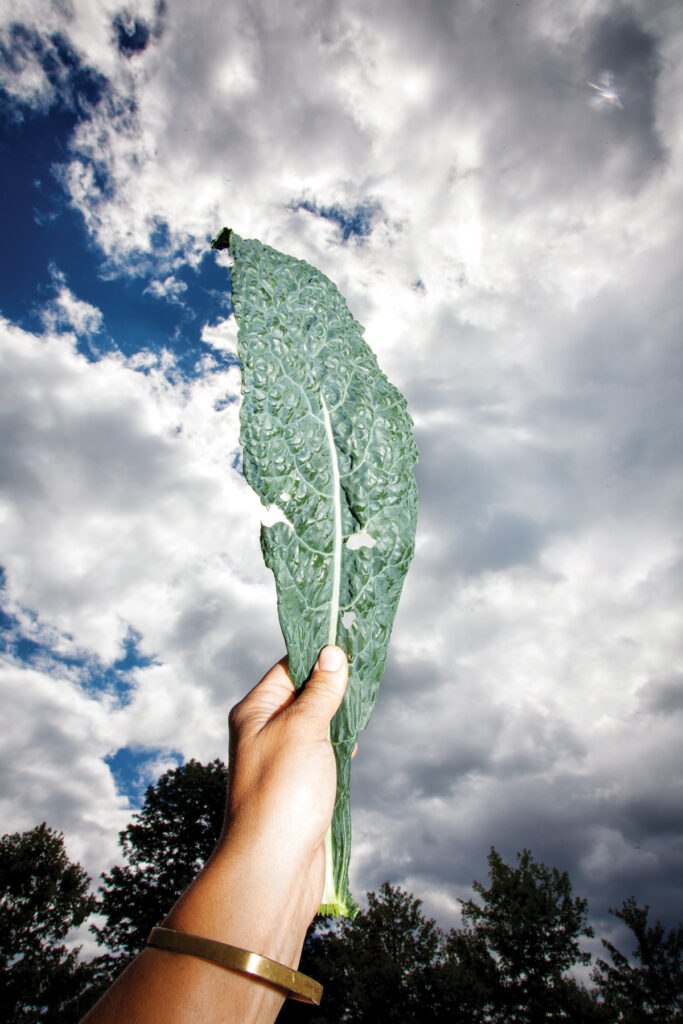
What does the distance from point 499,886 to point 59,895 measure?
65.6 feet

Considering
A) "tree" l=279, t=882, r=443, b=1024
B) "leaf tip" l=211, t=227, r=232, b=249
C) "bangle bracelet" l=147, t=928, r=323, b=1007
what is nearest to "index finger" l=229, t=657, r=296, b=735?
"bangle bracelet" l=147, t=928, r=323, b=1007

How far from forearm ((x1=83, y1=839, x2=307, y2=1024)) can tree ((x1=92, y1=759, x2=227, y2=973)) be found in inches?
989

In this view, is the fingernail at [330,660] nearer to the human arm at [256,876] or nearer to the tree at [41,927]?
the human arm at [256,876]

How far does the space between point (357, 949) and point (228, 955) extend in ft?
97.4

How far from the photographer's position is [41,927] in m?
21.3

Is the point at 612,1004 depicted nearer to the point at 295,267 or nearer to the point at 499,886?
the point at 499,886

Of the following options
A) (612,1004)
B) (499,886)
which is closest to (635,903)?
(612,1004)

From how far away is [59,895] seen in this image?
2172 centimetres

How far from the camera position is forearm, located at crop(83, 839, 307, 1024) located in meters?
1.31

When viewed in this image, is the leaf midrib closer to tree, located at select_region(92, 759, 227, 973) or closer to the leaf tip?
the leaf tip

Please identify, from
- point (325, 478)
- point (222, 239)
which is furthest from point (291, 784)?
point (222, 239)

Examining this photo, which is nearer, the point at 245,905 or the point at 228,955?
the point at 228,955

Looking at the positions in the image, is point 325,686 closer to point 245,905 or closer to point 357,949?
point 245,905

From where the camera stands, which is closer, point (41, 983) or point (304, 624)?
→ point (304, 624)
